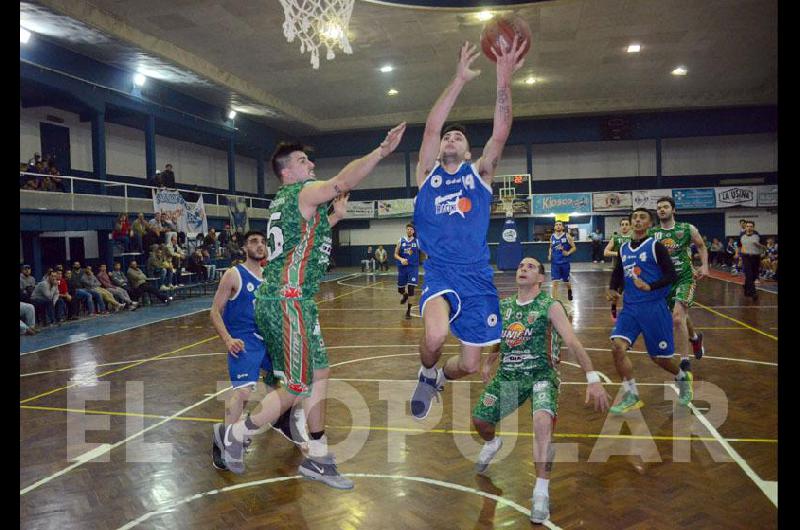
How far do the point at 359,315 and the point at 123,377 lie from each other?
243 inches

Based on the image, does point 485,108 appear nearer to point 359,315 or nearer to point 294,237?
point 359,315

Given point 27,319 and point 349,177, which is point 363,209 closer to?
point 27,319

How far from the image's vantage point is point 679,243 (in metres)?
7.17

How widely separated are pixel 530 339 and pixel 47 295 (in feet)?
40.4

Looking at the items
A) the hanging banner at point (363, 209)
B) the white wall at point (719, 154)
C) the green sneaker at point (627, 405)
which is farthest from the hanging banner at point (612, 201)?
the green sneaker at point (627, 405)

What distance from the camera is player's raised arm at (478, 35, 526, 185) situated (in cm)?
414

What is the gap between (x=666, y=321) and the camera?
5832mm

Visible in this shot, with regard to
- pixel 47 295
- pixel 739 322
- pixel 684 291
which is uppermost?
pixel 684 291

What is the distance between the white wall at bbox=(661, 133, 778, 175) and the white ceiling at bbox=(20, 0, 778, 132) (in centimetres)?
270

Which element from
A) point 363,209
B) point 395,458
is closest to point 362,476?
point 395,458

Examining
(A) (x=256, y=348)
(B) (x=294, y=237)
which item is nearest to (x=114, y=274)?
(A) (x=256, y=348)

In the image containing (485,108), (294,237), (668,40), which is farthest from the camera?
(485,108)

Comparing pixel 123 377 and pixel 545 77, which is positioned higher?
pixel 545 77

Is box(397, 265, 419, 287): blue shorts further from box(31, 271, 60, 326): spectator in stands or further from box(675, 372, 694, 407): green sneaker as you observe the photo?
box(31, 271, 60, 326): spectator in stands
